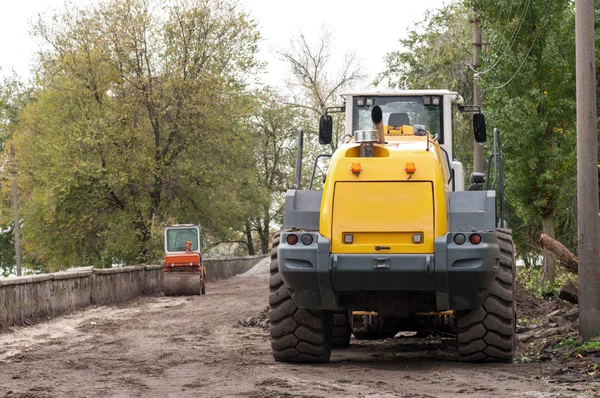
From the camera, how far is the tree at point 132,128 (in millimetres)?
43250

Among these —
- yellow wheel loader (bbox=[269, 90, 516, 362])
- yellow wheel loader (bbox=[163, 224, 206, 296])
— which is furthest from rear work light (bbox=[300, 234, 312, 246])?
yellow wheel loader (bbox=[163, 224, 206, 296])

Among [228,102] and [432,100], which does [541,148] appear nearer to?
[432,100]

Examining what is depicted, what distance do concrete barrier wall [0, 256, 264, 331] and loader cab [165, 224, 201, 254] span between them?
53.8 inches

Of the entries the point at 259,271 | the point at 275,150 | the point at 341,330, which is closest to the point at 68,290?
the point at 341,330

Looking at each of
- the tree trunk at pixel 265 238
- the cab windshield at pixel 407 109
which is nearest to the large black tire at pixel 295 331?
the cab windshield at pixel 407 109

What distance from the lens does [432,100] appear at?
14.3 meters

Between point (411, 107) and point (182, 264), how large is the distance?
20.3 metres

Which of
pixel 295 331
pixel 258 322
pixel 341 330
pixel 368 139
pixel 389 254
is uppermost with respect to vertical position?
pixel 368 139

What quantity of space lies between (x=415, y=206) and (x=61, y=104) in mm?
35488

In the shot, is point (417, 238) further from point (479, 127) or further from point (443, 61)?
point (443, 61)

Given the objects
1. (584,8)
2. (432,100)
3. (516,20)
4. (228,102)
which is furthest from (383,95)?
(228,102)

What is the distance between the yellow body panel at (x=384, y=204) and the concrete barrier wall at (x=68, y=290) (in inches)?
→ 386

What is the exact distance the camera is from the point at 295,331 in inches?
460

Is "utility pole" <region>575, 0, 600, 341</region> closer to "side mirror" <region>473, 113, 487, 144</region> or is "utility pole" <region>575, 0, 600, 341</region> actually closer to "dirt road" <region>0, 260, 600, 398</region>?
"side mirror" <region>473, 113, 487, 144</region>
